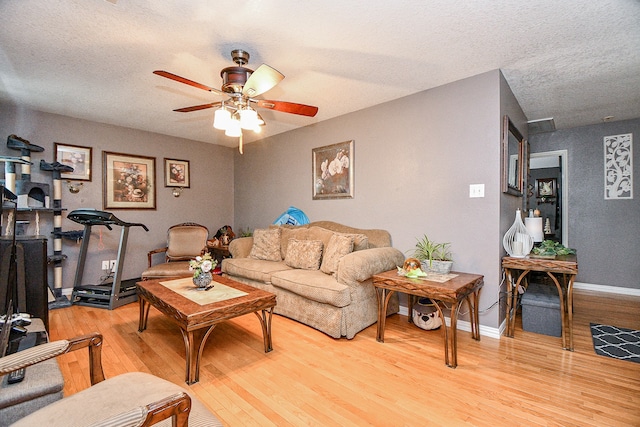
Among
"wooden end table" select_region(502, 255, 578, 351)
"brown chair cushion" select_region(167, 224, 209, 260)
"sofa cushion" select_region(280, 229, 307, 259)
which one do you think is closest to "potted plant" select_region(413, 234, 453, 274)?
"wooden end table" select_region(502, 255, 578, 351)

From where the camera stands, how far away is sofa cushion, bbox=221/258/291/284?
3.37 meters

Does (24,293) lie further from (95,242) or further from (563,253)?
(563,253)

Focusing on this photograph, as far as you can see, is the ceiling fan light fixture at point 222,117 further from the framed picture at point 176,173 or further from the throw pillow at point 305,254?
the framed picture at point 176,173

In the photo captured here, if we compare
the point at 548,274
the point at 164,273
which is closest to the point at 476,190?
the point at 548,274

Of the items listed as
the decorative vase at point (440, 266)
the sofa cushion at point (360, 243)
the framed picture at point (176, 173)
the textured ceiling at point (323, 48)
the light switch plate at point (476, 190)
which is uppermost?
the textured ceiling at point (323, 48)

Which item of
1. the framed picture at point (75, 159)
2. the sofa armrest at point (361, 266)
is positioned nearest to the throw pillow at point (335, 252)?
the sofa armrest at point (361, 266)

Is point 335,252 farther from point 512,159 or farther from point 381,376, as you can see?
point 512,159

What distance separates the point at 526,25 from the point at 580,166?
11.7 ft

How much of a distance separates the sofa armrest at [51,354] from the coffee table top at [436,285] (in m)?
1.99

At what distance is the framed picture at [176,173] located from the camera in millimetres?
4828

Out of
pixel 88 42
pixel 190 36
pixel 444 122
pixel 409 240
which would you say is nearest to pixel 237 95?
pixel 190 36

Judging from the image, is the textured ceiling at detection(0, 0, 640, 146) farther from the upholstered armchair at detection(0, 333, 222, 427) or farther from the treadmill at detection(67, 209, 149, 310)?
the upholstered armchair at detection(0, 333, 222, 427)

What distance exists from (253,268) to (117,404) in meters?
2.44

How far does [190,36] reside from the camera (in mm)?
2137
